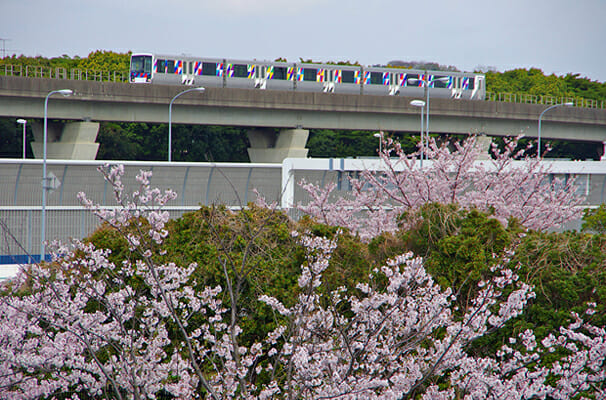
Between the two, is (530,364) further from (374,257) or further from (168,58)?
(168,58)

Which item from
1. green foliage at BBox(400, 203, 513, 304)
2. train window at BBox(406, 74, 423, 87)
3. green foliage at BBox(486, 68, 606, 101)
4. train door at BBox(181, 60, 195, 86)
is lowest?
A: green foliage at BBox(400, 203, 513, 304)

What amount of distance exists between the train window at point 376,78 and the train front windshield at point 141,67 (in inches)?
649

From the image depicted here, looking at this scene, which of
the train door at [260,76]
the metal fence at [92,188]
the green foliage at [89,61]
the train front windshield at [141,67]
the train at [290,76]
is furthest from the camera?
the green foliage at [89,61]

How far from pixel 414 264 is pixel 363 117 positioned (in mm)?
36906

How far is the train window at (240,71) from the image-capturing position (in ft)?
147

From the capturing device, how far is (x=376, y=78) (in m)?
48.2

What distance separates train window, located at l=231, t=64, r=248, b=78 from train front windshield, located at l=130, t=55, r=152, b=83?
5800mm

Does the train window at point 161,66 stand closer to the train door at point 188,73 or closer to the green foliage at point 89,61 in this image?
the train door at point 188,73

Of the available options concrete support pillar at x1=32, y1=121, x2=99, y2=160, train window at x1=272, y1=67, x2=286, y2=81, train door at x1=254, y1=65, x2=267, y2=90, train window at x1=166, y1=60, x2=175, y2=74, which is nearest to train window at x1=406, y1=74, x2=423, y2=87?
train window at x1=272, y1=67, x2=286, y2=81

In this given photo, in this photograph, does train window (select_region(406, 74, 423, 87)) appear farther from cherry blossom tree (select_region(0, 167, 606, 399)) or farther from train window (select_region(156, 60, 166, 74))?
cherry blossom tree (select_region(0, 167, 606, 399))

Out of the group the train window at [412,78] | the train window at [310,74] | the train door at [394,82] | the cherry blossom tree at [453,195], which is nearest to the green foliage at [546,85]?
the train window at [412,78]

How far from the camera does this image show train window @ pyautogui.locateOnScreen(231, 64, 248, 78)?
44.7 metres

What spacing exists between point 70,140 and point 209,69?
35.3ft

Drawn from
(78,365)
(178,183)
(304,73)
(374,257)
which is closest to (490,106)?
(304,73)
